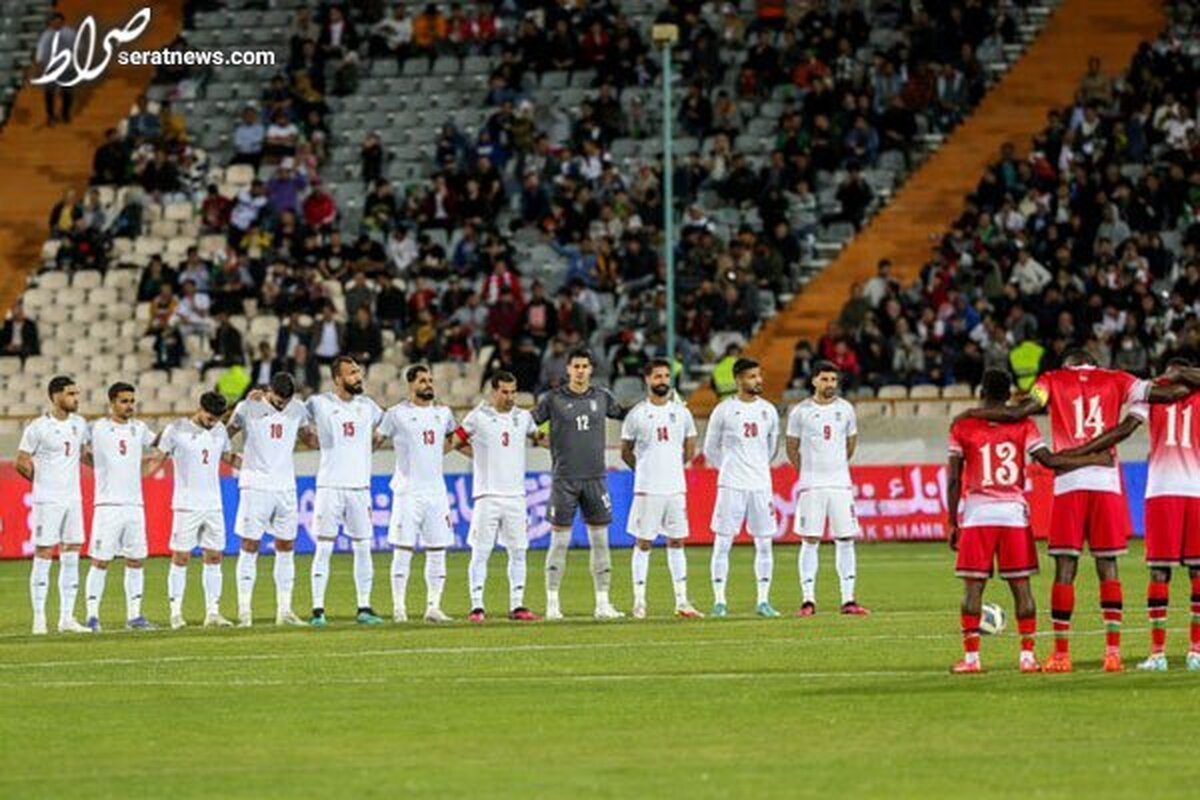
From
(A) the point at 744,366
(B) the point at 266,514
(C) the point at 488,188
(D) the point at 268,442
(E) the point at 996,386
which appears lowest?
(B) the point at 266,514

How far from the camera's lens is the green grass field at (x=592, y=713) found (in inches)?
584

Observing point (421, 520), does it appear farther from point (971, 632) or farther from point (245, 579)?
point (971, 632)

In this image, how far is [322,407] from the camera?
89.2ft

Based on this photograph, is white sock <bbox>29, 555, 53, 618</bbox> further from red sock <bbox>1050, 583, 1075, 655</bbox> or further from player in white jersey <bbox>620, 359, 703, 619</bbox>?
red sock <bbox>1050, 583, 1075, 655</bbox>

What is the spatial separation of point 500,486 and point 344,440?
158cm

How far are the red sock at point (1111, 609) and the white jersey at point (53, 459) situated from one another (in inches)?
426

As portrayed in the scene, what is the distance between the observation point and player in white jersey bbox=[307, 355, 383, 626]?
26.9 m

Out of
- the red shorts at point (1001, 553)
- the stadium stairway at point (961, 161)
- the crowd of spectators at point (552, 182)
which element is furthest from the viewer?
the stadium stairway at point (961, 161)

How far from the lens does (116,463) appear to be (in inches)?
1048

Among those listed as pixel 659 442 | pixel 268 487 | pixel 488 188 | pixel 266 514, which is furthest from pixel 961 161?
pixel 266 514

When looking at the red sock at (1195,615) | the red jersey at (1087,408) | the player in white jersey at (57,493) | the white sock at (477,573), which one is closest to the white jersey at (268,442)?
the player in white jersey at (57,493)

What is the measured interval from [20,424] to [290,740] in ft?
87.4

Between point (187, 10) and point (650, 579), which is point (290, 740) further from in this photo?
point (187, 10)

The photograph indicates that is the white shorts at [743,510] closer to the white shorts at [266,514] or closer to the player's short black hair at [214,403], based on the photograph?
the white shorts at [266,514]
